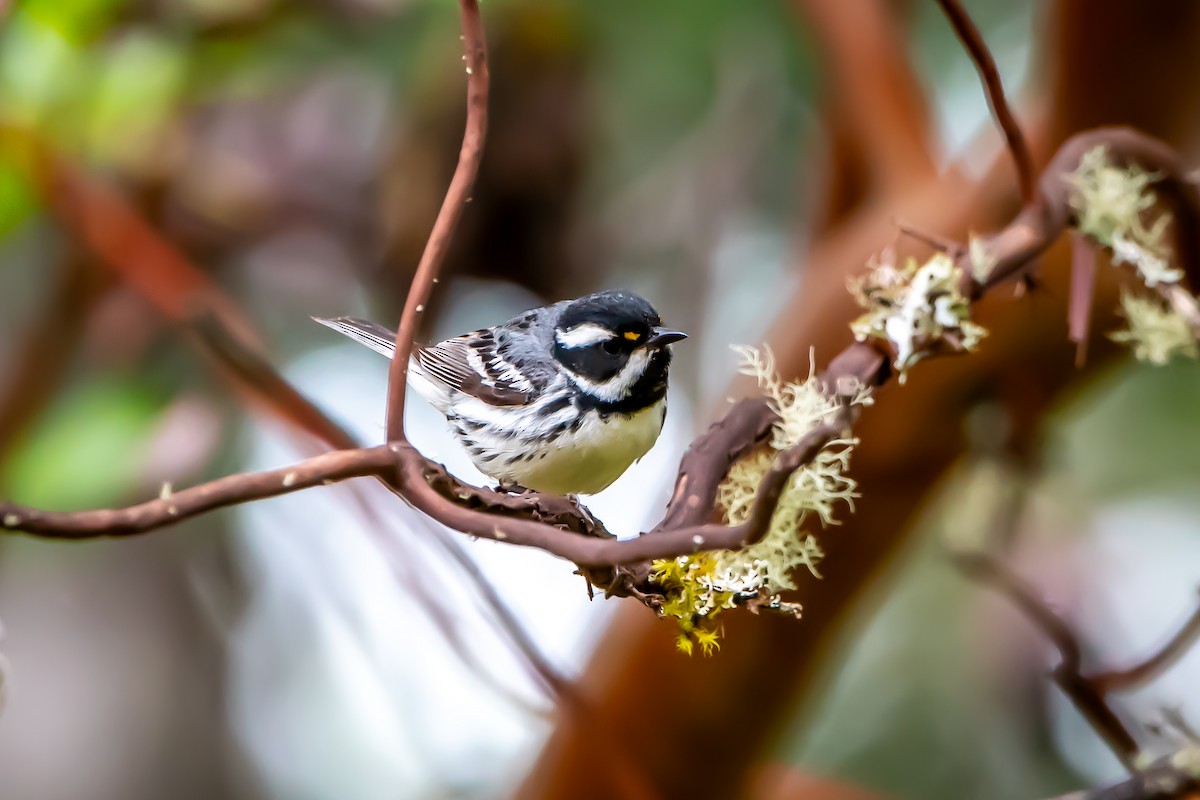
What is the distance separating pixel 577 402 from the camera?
1.63 m

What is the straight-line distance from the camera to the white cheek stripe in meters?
1.61

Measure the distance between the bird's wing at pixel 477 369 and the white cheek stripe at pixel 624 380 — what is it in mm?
121

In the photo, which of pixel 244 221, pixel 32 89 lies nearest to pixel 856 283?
pixel 32 89

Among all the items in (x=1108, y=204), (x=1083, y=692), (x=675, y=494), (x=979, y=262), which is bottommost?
(x=1083, y=692)

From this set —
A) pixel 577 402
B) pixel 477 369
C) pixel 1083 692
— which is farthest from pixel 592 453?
pixel 1083 692

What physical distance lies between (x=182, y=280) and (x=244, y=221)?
942 mm

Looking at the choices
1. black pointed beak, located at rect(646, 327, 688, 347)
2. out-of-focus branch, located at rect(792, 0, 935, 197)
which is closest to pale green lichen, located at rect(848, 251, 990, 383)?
black pointed beak, located at rect(646, 327, 688, 347)

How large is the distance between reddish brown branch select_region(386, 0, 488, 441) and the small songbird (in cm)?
81

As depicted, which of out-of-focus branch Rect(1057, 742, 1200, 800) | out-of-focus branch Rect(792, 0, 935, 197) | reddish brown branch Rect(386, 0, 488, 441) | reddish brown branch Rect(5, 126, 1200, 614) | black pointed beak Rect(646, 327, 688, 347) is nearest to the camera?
reddish brown branch Rect(5, 126, 1200, 614)

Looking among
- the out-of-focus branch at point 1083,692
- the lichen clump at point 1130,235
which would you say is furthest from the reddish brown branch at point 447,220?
the out-of-focus branch at point 1083,692

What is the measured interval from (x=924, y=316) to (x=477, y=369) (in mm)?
1006

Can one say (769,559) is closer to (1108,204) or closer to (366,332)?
(1108,204)

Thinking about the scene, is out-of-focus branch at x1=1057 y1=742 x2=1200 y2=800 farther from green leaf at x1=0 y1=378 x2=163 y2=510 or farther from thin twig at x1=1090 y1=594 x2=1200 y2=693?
green leaf at x1=0 y1=378 x2=163 y2=510

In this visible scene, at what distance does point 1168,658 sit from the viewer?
1.14m
